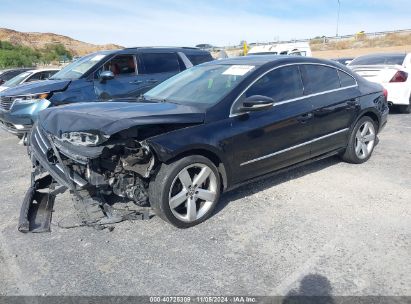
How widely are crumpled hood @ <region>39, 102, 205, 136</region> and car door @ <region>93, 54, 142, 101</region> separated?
121 inches

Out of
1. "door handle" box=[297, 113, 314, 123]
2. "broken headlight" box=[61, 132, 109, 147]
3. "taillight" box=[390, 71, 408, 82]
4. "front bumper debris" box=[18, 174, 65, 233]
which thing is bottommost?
"front bumper debris" box=[18, 174, 65, 233]

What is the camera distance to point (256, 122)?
4.10m

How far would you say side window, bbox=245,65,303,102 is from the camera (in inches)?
167

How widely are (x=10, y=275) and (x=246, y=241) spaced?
2.02 m

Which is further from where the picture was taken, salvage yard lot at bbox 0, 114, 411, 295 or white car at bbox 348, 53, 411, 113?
white car at bbox 348, 53, 411, 113

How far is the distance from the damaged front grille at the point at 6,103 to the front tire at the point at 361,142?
5.99 metres

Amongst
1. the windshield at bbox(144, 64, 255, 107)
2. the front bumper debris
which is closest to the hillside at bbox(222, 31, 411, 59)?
the windshield at bbox(144, 64, 255, 107)

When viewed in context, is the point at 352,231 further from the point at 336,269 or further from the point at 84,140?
the point at 84,140

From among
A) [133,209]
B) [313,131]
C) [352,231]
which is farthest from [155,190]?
[313,131]

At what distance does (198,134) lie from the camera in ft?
12.1

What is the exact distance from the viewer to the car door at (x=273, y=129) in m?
4.00

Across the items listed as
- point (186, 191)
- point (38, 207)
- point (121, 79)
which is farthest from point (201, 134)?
point (121, 79)

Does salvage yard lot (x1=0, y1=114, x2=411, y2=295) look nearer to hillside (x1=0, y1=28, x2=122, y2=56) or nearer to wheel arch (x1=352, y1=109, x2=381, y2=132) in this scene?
Answer: wheel arch (x1=352, y1=109, x2=381, y2=132)

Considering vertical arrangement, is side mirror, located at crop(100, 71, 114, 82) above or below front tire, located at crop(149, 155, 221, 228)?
above
